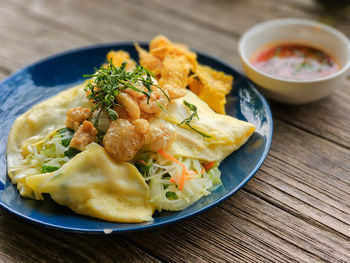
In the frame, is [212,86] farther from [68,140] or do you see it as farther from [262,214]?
[68,140]

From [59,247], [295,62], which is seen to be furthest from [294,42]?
[59,247]

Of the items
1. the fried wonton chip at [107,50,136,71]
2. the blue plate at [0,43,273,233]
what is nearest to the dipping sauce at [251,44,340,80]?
the blue plate at [0,43,273,233]

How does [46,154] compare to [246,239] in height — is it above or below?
below

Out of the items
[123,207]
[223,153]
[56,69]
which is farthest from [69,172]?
[56,69]

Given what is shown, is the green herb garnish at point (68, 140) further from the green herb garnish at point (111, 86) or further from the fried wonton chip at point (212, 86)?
the fried wonton chip at point (212, 86)

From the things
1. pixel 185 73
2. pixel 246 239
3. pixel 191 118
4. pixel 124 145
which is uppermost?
pixel 185 73

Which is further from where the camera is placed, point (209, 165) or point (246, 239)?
point (209, 165)

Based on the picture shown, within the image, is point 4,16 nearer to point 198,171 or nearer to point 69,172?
point 69,172
